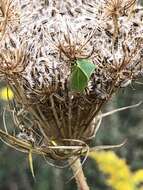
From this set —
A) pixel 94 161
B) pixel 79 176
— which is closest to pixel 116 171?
pixel 79 176

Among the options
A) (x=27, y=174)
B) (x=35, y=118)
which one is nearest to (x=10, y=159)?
(x=27, y=174)

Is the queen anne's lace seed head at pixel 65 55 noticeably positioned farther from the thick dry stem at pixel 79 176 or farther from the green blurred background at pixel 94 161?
the green blurred background at pixel 94 161

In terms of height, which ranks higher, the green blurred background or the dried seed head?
the dried seed head

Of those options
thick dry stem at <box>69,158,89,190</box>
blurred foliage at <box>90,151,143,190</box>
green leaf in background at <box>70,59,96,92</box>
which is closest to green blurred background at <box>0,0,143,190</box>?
blurred foliage at <box>90,151,143,190</box>

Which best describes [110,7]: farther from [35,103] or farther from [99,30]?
[35,103]

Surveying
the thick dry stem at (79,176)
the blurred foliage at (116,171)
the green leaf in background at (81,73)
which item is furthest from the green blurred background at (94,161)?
the green leaf in background at (81,73)

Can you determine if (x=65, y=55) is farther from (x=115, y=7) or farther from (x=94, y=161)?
(x=94, y=161)

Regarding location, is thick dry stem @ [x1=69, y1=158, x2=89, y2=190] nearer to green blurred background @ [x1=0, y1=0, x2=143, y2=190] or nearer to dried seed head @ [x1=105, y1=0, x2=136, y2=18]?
dried seed head @ [x1=105, y1=0, x2=136, y2=18]

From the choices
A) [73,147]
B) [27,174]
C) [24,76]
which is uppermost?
[24,76]

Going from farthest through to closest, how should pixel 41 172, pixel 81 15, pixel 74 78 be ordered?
pixel 41 172 < pixel 81 15 < pixel 74 78
